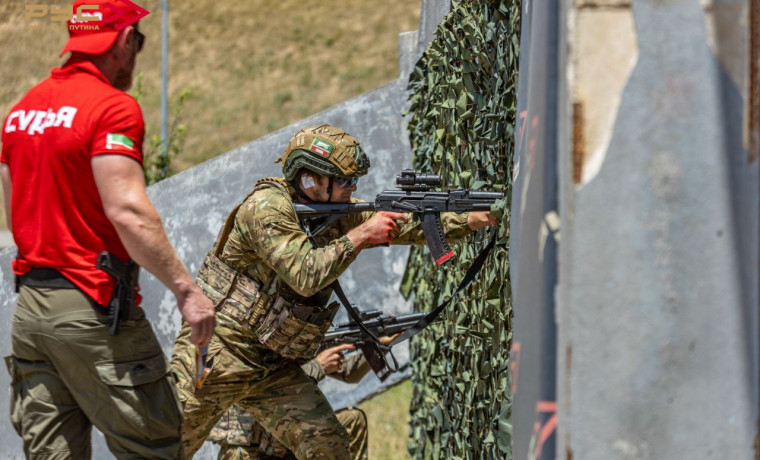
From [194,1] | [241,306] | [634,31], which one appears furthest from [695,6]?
[194,1]

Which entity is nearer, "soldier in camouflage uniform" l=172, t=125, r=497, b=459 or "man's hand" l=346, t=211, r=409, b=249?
"man's hand" l=346, t=211, r=409, b=249

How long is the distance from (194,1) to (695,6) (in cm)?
3655

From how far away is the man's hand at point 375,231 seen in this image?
15.3ft

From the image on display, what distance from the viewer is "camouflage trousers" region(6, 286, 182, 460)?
11.4 feet

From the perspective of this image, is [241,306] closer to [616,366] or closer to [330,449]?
[330,449]

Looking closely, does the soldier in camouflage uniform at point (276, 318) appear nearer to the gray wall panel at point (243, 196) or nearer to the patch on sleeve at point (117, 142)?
the patch on sleeve at point (117, 142)

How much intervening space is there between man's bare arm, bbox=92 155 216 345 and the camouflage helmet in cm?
151

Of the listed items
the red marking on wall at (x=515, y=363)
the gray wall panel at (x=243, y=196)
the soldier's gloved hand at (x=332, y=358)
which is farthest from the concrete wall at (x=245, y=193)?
the red marking on wall at (x=515, y=363)

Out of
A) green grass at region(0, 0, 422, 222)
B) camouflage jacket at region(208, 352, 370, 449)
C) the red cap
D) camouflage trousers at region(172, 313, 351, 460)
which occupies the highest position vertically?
green grass at region(0, 0, 422, 222)

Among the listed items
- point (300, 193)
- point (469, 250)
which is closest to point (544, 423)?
point (469, 250)

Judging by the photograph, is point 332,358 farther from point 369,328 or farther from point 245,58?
point 245,58

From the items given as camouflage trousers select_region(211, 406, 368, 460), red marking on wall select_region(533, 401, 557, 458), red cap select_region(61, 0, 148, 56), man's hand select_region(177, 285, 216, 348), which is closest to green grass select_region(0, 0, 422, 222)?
camouflage trousers select_region(211, 406, 368, 460)

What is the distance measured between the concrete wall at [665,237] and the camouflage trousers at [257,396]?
2.69 meters

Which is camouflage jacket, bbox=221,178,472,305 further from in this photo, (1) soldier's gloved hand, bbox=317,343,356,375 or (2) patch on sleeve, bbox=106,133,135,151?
(2) patch on sleeve, bbox=106,133,135,151
